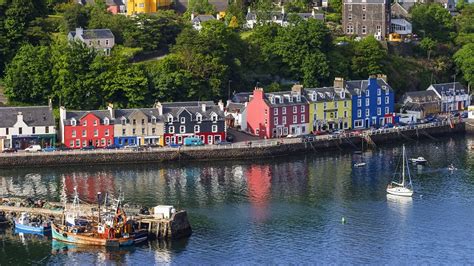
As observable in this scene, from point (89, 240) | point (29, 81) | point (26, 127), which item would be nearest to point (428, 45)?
point (29, 81)

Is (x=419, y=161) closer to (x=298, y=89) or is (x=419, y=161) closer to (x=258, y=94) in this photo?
(x=298, y=89)

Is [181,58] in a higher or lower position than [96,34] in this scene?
lower

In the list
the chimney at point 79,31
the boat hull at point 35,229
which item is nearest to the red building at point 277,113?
the chimney at point 79,31

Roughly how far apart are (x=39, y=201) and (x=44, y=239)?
366cm

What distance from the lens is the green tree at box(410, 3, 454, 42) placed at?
337 feet

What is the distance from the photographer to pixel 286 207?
57.8 meters

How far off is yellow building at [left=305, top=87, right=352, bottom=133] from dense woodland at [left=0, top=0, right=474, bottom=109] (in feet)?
17.2

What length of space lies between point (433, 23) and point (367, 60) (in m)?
17.1

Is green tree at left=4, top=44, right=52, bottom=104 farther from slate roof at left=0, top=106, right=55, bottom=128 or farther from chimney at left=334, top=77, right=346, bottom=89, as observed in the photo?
chimney at left=334, top=77, right=346, bottom=89

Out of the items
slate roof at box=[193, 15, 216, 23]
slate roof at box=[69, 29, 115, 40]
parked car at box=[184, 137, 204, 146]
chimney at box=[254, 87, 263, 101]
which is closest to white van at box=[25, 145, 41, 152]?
parked car at box=[184, 137, 204, 146]

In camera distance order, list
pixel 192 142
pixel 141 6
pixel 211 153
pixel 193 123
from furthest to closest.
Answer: pixel 141 6
pixel 193 123
pixel 192 142
pixel 211 153

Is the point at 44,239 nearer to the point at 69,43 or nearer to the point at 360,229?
the point at 360,229

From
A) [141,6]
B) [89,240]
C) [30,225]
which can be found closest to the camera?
[89,240]

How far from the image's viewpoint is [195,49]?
271ft
